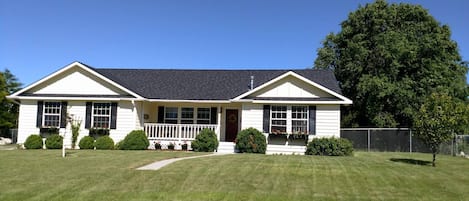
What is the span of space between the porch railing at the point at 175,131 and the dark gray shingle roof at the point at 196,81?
5.29ft

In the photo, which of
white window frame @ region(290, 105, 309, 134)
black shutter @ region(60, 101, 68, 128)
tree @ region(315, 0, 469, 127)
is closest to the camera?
white window frame @ region(290, 105, 309, 134)

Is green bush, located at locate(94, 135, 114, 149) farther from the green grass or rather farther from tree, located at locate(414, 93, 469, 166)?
tree, located at locate(414, 93, 469, 166)

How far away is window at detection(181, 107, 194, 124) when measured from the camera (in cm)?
2234

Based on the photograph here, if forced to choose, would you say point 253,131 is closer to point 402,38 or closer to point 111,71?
point 111,71

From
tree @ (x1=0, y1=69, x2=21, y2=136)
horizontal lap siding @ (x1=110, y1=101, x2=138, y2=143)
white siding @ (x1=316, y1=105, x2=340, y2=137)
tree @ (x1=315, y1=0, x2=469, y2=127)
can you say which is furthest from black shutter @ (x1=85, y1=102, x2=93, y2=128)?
tree @ (x1=315, y1=0, x2=469, y2=127)

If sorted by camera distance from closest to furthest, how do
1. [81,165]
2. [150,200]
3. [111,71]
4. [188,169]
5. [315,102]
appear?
[150,200] → [188,169] → [81,165] → [315,102] → [111,71]

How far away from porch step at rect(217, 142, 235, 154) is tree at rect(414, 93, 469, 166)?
9.04 meters

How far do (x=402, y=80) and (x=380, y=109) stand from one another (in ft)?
8.18

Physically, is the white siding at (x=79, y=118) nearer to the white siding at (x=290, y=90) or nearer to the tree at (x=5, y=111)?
the white siding at (x=290, y=90)

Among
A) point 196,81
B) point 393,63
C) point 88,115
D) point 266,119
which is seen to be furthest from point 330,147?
point 88,115

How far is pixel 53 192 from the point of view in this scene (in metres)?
8.73

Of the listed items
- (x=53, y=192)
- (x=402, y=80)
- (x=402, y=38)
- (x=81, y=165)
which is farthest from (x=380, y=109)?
(x=53, y=192)

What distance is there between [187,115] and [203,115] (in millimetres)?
939

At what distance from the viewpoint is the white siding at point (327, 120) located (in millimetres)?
19453
